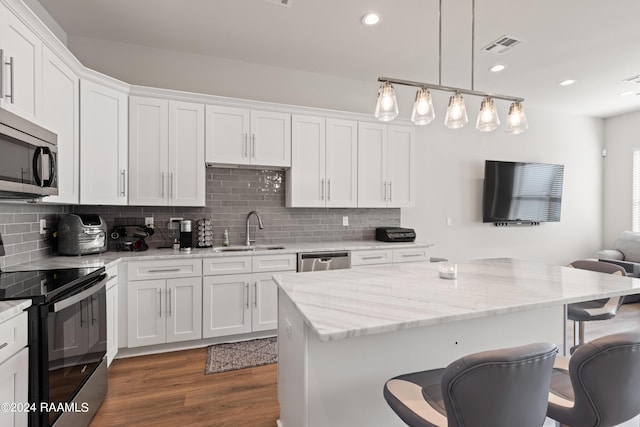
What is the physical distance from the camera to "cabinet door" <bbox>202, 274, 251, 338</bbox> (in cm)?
297

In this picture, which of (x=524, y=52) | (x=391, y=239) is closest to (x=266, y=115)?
(x=391, y=239)

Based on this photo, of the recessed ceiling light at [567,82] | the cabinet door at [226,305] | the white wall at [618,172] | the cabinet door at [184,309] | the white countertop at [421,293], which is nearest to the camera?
the white countertop at [421,293]

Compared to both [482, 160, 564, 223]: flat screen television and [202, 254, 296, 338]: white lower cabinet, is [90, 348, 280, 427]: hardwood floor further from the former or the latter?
[482, 160, 564, 223]: flat screen television

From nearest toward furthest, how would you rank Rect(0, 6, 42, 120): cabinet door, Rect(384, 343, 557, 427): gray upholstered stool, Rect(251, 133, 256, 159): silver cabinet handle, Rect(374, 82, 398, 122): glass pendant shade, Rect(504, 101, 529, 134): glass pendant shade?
Rect(384, 343, 557, 427): gray upholstered stool < Rect(0, 6, 42, 120): cabinet door < Rect(374, 82, 398, 122): glass pendant shade < Rect(504, 101, 529, 134): glass pendant shade < Rect(251, 133, 256, 159): silver cabinet handle

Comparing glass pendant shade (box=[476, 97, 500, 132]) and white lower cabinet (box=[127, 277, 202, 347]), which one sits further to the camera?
white lower cabinet (box=[127, 277, 202, 347])

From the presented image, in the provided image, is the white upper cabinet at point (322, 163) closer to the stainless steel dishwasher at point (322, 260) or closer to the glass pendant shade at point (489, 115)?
the stainless steel dishwasher at point (322, 260)

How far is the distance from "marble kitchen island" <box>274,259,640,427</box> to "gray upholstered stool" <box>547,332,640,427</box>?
1.00ft

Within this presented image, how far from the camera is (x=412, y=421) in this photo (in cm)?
107

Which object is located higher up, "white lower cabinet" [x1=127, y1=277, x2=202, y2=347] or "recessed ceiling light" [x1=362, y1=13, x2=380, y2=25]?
"recessed ceiling light" [x1=362, y1=13, x2=380, y2=25]

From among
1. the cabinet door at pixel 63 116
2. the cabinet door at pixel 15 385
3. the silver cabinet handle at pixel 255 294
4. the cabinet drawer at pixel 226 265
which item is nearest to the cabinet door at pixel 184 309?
the cabinet drawer at pixel 226 265

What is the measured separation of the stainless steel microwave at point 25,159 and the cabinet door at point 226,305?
1456mm

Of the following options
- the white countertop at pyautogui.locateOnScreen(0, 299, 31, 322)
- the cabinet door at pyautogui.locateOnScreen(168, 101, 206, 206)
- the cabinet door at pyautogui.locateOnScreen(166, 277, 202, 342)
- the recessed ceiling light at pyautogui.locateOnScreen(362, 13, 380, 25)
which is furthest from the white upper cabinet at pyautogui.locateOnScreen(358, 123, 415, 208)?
the white countertop at pyautogui.locateOnScreen(0, 299, 31, 322)

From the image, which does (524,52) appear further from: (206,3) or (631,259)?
(631,259)

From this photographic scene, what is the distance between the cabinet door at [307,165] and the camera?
11.8ft
